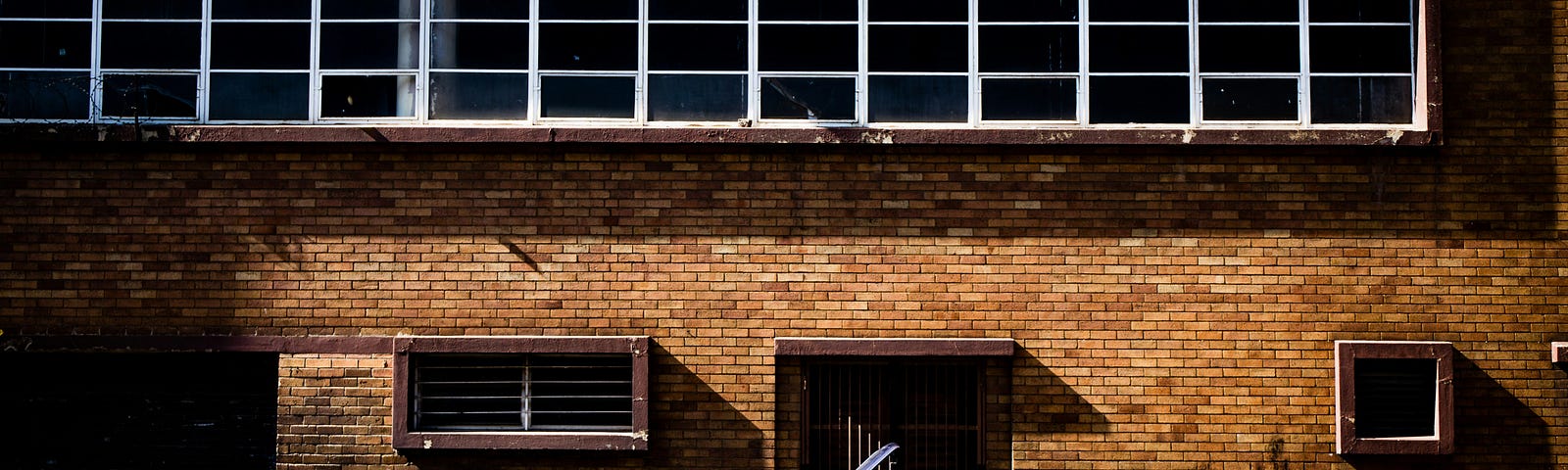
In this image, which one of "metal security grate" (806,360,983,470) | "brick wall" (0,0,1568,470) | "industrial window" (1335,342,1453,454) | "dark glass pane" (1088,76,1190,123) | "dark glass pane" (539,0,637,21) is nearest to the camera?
"industrial window" (1335,342,1453,454)

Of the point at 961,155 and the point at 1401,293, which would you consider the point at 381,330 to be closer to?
the point at 961,155

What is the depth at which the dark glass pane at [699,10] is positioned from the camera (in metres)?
6.38

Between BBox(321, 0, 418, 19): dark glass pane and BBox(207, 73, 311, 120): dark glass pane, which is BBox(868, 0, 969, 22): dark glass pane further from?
BBox(207, 73, 311, 120): dark glass pane

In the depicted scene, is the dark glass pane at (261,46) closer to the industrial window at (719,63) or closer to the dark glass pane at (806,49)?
the industrial window at (719,63)

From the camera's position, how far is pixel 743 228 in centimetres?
614

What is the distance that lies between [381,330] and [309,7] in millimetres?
2292

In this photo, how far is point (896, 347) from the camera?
6.01 meters

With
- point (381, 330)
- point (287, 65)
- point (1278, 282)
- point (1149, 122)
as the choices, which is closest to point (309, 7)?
point (287, 65)

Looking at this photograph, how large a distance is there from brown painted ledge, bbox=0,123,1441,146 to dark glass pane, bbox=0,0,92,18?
2.94 feet

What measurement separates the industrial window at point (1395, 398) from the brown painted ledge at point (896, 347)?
2.18 meters

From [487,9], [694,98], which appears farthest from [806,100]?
[487,9]

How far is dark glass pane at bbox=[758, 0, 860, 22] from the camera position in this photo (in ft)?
20.9

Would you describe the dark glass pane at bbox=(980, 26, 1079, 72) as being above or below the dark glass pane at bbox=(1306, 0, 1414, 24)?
below

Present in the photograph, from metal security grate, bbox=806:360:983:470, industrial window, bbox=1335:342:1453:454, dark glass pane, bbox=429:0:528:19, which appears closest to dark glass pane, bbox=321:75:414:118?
dark glass pane, bbox=429:0:528:19
